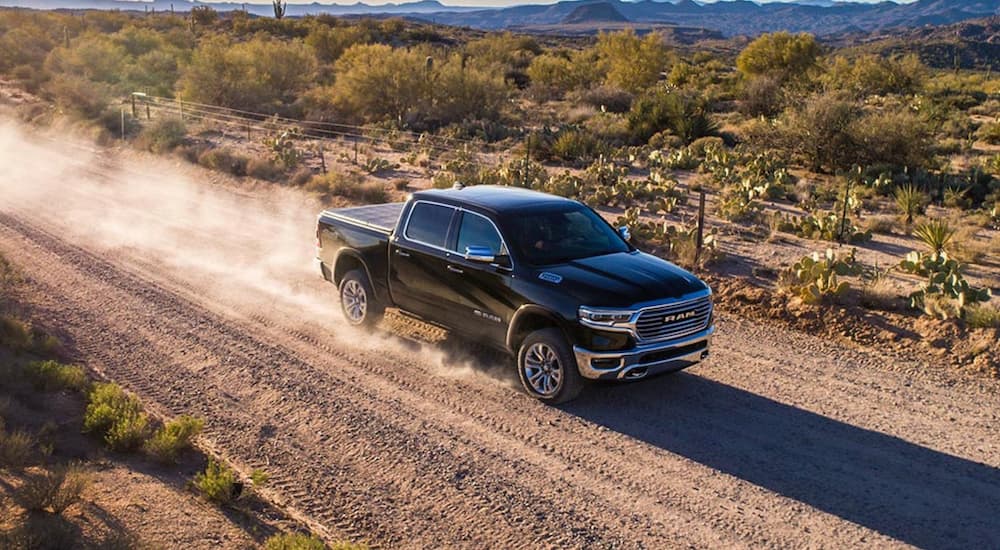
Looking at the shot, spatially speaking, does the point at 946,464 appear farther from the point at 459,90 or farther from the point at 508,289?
the point at 459,90

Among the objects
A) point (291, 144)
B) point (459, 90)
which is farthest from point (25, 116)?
point (459, 90)

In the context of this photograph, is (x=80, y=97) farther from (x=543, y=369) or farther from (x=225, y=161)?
(x=543, y=369)

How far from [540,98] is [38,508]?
1499 inches

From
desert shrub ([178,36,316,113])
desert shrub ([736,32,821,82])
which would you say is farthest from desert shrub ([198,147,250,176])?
desert shrub ([736,32,821,82])

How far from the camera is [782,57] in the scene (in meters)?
44.6

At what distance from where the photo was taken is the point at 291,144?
2616 centimetres

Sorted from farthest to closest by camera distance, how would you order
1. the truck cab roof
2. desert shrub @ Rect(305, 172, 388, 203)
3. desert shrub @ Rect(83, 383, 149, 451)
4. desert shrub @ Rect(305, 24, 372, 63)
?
desert shrub @ Rect(305, 24, 372, 63) → desert shrub @ Rect(305, 172, 388, 203) → the truck cab roof → desert shrub @ Rect(83, 383, 149, 451)

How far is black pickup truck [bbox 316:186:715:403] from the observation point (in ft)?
26.9

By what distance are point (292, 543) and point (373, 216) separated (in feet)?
18.7

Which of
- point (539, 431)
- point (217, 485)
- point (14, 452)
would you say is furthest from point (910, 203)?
point (14, 452)

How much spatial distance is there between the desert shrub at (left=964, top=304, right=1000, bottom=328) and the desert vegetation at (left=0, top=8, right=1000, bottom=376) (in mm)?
32

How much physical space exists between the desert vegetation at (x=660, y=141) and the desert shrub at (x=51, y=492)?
1.53 meters

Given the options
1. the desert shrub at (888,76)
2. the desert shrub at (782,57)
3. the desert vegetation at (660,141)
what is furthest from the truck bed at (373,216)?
the desert shrub at (782,57)

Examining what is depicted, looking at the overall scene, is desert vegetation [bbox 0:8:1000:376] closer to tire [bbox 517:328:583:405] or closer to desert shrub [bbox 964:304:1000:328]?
desert shrub [bbox 964:304:1000:328]
